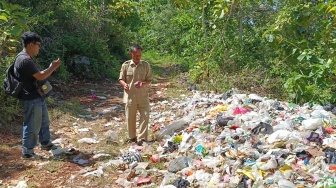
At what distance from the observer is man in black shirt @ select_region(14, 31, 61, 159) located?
3.91 metres

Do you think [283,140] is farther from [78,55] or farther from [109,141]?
[78,55]

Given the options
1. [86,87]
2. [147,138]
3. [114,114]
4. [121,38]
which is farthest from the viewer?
[121,38]

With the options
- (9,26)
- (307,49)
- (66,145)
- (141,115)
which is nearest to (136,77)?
(141,115)

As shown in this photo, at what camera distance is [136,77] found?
15.2 feet

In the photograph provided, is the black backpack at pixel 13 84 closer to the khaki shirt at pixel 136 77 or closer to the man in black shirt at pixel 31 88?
the man in black shirt at pixel 31 88

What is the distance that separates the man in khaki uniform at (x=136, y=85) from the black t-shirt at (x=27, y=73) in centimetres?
112

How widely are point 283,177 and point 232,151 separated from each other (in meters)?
0.72

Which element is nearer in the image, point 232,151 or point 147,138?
point 232,151

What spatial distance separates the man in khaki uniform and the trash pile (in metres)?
0.35

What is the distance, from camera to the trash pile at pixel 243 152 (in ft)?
11.0

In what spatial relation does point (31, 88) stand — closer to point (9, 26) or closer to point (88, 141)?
point (88, 141)

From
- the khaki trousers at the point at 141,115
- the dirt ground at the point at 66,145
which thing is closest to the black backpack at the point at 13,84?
the dirt ground at the point at 66,145

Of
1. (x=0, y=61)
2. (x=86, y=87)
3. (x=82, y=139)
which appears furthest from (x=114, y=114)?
(x=86, y=87)

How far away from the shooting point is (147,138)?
4.96 metres
